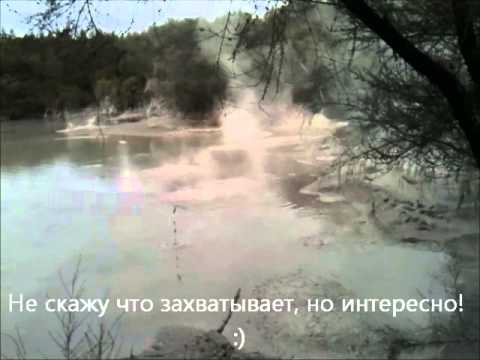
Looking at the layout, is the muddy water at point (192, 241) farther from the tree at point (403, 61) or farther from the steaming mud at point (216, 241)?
the tree at point (403, 61)

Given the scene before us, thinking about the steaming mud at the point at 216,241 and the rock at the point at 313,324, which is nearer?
the rock at the point at 313,324

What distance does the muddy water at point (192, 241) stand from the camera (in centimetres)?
319

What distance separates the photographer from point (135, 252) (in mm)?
4199

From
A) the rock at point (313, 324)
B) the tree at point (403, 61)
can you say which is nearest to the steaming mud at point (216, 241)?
the rock at point (313, 324)

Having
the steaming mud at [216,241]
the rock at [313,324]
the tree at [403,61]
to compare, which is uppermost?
the tree at [403,61]

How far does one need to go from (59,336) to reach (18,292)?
2.96 feet

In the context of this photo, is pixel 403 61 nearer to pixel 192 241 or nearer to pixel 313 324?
pixel 313 324

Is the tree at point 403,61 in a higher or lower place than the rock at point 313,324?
higher

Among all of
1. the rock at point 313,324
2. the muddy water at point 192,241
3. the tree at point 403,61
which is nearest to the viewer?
the tree at point 403,61

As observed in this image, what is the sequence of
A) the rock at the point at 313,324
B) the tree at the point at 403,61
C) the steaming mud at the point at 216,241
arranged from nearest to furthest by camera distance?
1. the tree at the point at 403,61
2. the rock at the point at 313,324
3. the steaming mud at the point at 216,241

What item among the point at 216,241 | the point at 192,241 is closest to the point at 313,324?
the point at 216,241

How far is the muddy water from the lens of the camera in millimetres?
3188

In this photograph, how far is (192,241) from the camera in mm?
4367

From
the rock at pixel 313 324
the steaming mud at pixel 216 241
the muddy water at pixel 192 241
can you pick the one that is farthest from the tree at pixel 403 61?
the muddy water at pixel 192 241
